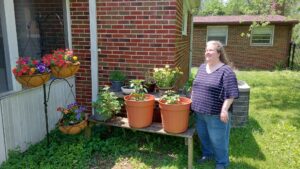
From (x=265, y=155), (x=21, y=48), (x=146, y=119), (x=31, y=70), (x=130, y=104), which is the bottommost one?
(x=265, y=155)

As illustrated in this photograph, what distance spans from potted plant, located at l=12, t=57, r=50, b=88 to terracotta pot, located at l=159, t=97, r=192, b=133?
1.60 m

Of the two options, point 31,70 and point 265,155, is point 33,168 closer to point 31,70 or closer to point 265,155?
point 31,70

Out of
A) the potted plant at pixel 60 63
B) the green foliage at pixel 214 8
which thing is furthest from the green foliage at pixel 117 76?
the green foliage at pixel 214 8

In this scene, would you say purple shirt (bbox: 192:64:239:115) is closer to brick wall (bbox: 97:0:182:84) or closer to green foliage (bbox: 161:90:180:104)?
green foliage (bbox: 161:90:180:104)

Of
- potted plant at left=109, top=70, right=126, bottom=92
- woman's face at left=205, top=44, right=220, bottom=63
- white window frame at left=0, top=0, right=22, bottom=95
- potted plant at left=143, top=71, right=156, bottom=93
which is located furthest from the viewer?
potted plant at left=109, top=70, right=126, bottom=92

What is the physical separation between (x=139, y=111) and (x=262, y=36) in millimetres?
13427

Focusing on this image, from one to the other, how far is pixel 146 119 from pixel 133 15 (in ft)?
5.58

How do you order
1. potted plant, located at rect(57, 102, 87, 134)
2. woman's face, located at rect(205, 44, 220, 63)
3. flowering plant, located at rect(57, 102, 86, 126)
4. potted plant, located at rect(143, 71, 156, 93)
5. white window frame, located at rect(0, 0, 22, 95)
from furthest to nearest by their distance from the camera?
potted plant, located at rect(143, 71, 156, 93), flowering plant, located at rect(57, 102, 86, 126), potted plant, located at rect(57, 102, 87, 134), white window frame, located at rect(0, 0, 22, 95), woman's face, located at rect(205, 44, 220, 63)

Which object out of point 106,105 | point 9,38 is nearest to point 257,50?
point 106,105

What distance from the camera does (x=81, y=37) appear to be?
461cm

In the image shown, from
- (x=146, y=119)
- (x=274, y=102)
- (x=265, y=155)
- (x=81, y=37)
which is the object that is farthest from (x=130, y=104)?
(x=274, y=102)

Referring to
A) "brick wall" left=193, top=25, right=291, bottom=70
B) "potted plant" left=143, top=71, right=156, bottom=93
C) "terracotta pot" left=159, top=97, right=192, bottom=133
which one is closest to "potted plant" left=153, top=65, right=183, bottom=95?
"potted plant" left=143, top=71, right=156, bottom=93

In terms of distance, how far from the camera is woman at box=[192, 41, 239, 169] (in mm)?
3045

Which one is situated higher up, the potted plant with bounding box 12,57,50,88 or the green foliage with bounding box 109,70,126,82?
the potted plant with bounding box 12,57,50,88
